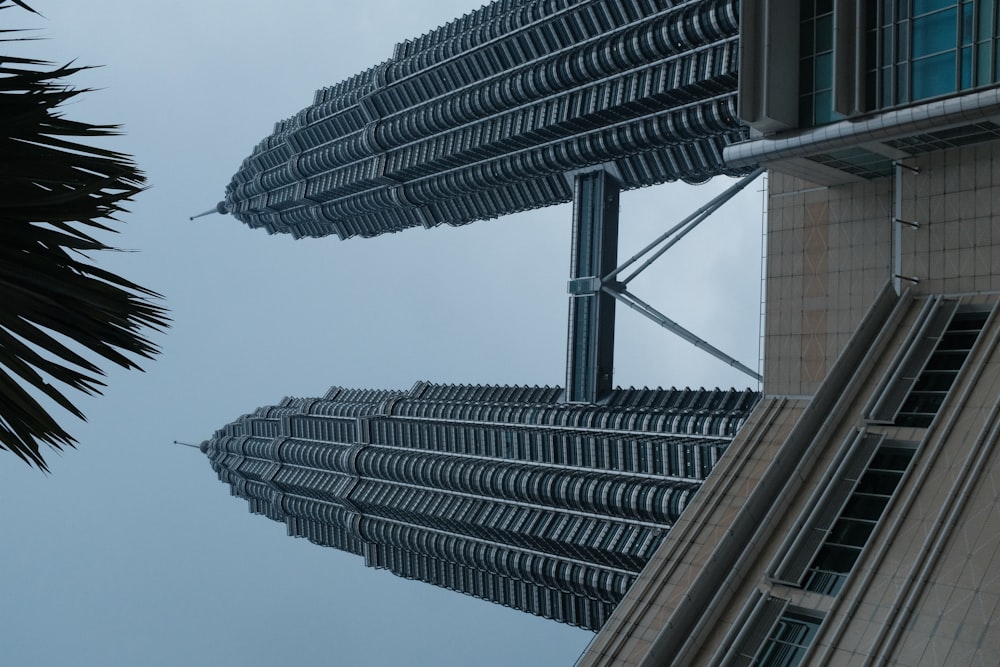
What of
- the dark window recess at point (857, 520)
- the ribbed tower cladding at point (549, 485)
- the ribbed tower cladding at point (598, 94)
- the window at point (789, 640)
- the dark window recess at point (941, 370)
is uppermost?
the ribbed tower cladding at point (598, 94)

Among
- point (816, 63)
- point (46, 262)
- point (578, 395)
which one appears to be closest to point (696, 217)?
point (578, 395)

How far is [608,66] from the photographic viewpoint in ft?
541

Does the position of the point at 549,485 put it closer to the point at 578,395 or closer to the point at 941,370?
the point at 578,395

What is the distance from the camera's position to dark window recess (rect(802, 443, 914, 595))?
31.2 meters

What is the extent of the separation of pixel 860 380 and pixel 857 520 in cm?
721

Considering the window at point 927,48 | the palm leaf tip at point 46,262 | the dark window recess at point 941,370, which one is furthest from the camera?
the dark window recess at point 941,370

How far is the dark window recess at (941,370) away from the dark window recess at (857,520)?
4.92 feet

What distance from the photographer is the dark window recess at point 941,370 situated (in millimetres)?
34969

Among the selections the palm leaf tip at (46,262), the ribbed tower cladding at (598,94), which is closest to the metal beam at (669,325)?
the ribbed tower cladding at (598,94)

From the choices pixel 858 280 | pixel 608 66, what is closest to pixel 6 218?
pixel 858 280

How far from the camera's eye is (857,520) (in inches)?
1276

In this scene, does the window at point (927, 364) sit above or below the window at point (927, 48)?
below

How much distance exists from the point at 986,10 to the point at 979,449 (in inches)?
597

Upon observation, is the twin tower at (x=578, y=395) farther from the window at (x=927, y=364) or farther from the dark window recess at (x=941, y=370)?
the dark window recess at (x=941, y=370)
